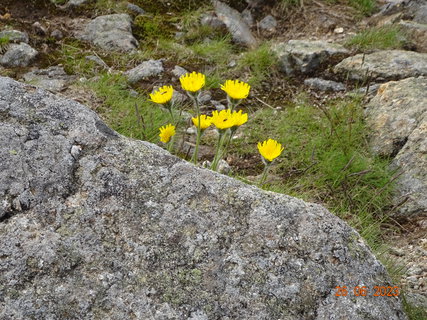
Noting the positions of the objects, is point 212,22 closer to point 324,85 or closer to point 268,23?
point 268,23

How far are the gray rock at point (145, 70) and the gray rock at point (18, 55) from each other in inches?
38.8

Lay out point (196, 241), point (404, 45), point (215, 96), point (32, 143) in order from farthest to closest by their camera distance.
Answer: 1. point (404, 45)
2. point (215, 96)
3. point (32, 143)
4. point (196, 241)

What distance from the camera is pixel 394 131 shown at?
377cm

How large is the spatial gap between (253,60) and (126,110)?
179cm

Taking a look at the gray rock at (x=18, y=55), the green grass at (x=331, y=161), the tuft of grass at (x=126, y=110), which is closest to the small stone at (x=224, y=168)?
the green grass at (x=331, y=161)

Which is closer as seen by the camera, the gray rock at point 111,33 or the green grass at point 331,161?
the green grass at point 331,161

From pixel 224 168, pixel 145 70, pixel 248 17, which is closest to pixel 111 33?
pixel 145 70

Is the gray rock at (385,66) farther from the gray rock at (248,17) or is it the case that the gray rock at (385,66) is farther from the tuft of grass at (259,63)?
the gray rock at (248,17)

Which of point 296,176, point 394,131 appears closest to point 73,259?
Result: point 296,176

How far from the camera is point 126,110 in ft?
13.1

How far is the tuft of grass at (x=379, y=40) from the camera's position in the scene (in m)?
5.30

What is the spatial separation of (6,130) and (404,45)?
16.2 ft

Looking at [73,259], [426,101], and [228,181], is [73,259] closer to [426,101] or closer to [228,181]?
[228,181]
